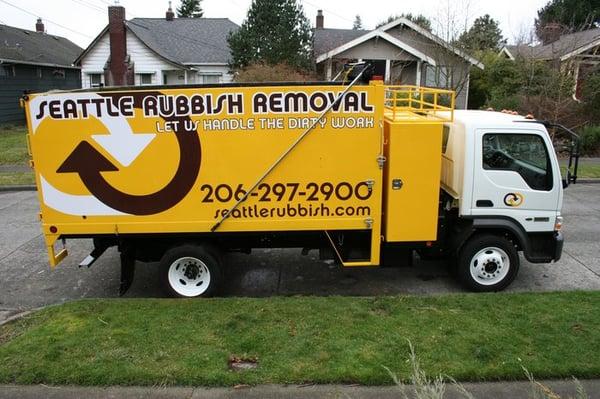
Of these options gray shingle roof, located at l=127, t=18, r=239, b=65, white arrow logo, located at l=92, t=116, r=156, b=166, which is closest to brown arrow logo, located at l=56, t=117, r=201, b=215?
white arrow logo, located at l=92, t=116, r=156, b=166

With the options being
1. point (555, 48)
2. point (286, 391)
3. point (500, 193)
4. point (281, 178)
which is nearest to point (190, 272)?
point (281, 178)

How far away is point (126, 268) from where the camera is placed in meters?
6.56

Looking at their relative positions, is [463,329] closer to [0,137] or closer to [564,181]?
[564,181]

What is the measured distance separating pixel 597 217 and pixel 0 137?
75.0 feet

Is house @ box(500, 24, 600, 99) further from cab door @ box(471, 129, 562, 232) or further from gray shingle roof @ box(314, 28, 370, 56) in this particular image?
cab door @ box(471, 129, 562, 232)

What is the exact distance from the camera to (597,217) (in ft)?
34.8

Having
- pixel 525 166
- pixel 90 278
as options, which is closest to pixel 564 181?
pixel 525 166

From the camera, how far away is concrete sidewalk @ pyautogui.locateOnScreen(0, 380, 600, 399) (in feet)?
14.1

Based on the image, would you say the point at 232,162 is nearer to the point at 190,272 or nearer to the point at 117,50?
the point at 190,272

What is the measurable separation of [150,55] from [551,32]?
2009 cm

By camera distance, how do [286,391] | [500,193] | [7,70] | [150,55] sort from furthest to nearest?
[150,55] < [7,70] < [500,193] < [286,391]

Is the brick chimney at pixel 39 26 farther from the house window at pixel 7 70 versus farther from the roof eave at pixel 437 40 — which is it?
the roof eave at pixel 437 40

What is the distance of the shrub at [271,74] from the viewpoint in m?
21.2

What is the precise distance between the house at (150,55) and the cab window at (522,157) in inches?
972
